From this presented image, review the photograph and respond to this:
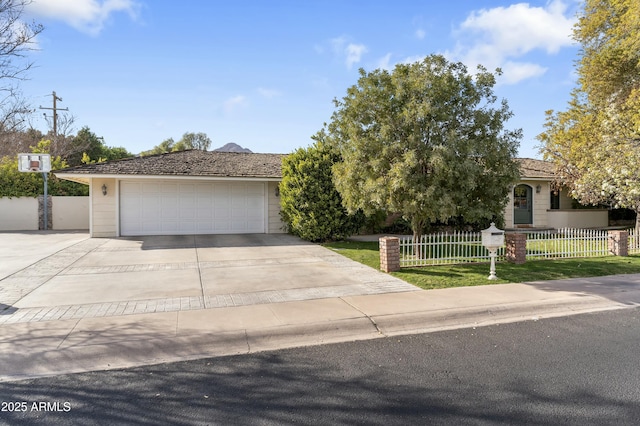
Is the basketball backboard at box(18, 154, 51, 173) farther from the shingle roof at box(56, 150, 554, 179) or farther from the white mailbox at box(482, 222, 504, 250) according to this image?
the white mailbox at box(482, 222, 504, 250)

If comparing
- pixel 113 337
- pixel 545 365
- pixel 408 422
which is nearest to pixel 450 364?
pixel 545 365

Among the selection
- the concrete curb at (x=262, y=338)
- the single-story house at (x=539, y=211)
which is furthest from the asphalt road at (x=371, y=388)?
the single-story house at (x=539, y=211)

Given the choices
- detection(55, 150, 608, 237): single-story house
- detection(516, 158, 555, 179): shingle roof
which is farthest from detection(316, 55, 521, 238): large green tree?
detection(516, 158, 555, 179): shingle roof

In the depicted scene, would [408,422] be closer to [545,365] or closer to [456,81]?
[545,365]

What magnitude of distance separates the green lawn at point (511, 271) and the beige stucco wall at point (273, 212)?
6872mm

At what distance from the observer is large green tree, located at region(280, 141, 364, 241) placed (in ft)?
44.2

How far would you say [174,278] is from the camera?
8133mm

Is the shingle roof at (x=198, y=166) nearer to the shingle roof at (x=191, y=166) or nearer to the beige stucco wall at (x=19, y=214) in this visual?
the shingle roof at (x=191, y=166)

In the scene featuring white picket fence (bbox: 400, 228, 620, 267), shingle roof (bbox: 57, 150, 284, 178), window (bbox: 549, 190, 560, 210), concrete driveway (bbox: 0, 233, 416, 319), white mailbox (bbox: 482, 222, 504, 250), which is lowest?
concrete driveway (bbox: 0, 233, 416, 319)

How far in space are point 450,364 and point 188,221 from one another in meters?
14.3

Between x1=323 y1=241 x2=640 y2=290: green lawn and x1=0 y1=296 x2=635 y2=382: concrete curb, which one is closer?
x1=0 y1=296 x2=635 y2=382: concrete curb

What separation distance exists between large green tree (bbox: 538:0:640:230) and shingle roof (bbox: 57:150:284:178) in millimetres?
11607

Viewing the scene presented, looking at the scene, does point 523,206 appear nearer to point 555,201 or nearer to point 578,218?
point 555,201

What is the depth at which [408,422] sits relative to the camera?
3088 millimetres
